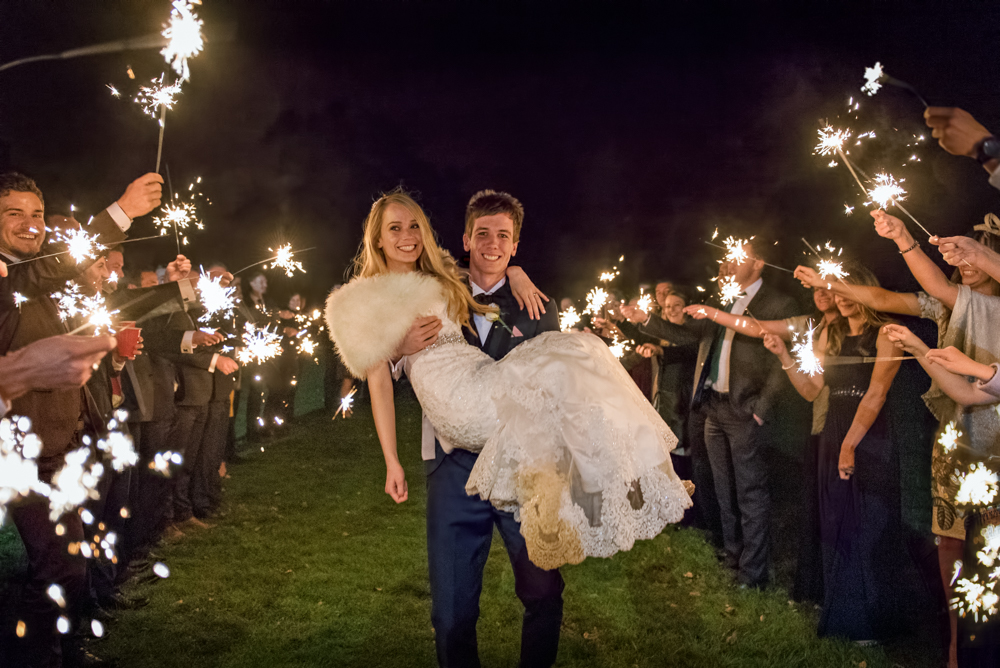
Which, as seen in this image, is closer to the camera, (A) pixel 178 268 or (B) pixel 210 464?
(A) pixel 178 268

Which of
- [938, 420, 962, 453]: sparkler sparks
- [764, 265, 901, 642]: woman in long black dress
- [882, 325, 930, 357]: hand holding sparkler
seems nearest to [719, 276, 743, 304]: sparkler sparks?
[764, 265, 901, 642]: woman in long black dress

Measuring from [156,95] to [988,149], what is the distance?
4310mm

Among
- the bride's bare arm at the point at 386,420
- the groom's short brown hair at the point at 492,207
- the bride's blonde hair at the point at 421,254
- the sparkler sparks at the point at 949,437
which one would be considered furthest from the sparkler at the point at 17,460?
the sparkler sparks at the point at 949,437

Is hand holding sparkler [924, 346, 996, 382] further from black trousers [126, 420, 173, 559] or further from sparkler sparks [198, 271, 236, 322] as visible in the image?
black trousers [126, 420, 173, 559]

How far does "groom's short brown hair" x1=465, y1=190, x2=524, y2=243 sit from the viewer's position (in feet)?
11.4

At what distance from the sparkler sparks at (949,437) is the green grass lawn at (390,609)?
1.44m

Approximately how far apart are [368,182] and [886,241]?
55.2 ft

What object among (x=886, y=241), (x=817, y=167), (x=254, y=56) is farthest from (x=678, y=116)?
(x=254, y=56)

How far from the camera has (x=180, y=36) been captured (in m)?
3.22

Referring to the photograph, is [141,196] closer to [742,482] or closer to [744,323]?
[744,323]

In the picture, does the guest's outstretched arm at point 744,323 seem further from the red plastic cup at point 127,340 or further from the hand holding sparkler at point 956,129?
the red plastic cup at point 127,340

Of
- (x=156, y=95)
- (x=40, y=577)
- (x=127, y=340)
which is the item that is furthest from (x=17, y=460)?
(x=156, y=95)

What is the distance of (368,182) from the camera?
1950 centimetres

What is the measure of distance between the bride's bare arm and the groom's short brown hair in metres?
1.04
